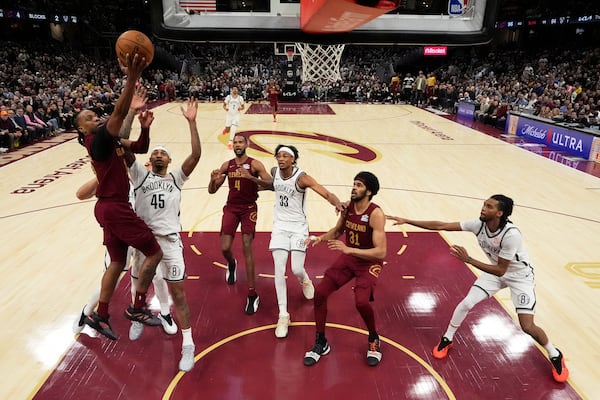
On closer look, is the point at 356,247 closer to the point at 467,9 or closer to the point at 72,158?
the point at 467,9

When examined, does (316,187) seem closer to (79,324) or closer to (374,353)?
(374,353)

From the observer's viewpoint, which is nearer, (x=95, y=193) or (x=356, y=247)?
(x=95, y=193)

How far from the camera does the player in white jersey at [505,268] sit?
12.0 ft

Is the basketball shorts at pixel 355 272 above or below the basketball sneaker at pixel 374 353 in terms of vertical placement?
above

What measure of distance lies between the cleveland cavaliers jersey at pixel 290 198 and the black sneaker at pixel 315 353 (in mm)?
1277

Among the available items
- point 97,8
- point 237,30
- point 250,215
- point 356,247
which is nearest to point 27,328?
point 250,215

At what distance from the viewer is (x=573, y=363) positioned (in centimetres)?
400

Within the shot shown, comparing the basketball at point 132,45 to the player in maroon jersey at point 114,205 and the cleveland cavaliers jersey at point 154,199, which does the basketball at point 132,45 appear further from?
the cleveland cavaliers jersey at point 154,199

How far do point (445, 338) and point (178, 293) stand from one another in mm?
2443

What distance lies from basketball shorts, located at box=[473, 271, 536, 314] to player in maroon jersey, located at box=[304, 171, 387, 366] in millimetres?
997

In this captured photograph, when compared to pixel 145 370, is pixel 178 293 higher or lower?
higher

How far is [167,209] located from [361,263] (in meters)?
1.81

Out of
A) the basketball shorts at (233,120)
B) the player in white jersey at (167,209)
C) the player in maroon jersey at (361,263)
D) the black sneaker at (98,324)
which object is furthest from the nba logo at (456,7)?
the black sneaker at (98,324)

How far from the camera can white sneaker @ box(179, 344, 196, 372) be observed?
3.75 m
